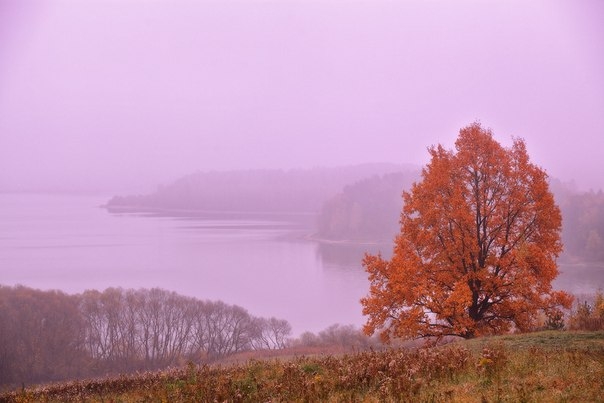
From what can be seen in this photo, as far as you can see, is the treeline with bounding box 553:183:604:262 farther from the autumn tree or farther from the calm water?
the autumn tree

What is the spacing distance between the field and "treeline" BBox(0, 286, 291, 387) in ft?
160

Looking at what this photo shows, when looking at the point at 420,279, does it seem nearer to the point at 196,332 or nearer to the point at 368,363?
the point at 368,363

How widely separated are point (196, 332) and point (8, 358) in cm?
2324

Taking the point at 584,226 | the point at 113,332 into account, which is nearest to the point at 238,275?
the point at 113,332

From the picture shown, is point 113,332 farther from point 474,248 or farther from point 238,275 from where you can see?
point 238,275

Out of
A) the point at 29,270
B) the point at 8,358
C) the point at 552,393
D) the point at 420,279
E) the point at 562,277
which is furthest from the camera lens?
the point at 29,270

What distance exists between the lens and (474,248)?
20906 mm

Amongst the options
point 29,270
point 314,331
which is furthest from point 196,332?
point 29,270

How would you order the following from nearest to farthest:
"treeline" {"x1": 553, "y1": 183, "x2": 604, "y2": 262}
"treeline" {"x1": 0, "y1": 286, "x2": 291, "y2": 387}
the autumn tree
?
the autumn tree → "treeline" {"x1": 0, "y1": 286, "x2": 291, "y2": 387} → "treeline" {"x1": 553, "y1": 183, "x2": 604, "y2": 262}

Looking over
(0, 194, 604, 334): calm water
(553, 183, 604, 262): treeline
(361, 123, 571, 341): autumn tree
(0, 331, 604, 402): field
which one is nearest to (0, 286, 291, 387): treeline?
(0, 194, 604, 334): calm water

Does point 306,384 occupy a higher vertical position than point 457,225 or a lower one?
lower

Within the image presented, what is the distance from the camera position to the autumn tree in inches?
801

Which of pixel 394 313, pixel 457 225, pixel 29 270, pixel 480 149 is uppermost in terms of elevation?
pixel 480 149

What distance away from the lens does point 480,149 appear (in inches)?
862
